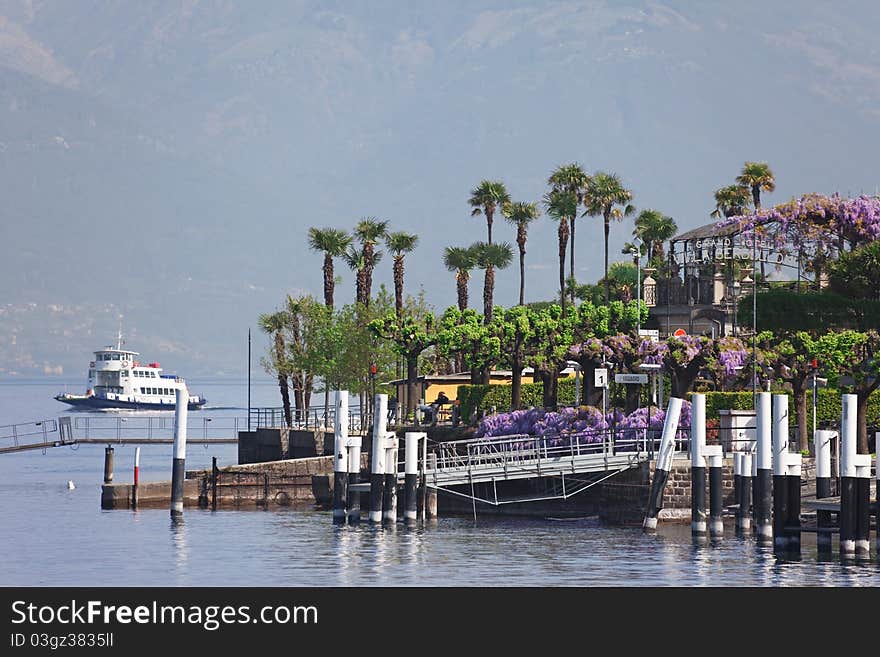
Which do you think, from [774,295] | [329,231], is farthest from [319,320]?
[774,295]

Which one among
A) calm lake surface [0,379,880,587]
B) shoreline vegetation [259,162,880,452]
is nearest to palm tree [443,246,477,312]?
shoreline vegetation [259,162,880,452]

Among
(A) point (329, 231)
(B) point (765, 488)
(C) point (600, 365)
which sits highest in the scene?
(A) point (329, 231)

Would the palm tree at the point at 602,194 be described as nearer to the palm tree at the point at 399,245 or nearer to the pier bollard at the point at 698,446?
the palm tree at the point at 399,245

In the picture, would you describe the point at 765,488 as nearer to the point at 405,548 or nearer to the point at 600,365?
the point at 405,548

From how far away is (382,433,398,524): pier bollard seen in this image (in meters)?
59.0

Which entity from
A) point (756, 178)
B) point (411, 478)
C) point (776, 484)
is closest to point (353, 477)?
point (411, 478)

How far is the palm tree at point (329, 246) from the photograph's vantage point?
391ft

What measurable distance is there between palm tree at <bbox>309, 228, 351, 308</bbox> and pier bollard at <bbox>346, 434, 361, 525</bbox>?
5573 centimetres

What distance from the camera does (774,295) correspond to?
240 ft

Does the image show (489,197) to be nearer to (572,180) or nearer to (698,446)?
(572,180)

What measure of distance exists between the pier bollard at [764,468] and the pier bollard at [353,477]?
15.6m

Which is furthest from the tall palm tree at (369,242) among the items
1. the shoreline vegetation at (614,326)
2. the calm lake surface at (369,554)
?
the calm lake surface at (369,554)
